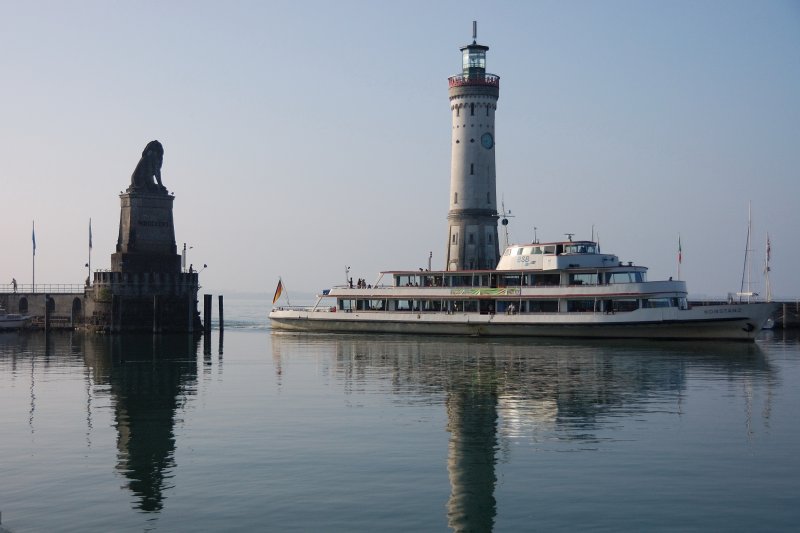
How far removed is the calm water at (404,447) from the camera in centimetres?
1952

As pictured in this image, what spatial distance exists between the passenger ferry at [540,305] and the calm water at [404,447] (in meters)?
13.9

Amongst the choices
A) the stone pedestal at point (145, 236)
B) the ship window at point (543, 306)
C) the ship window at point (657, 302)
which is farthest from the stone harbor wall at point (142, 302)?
the ship window at point (657, 302)

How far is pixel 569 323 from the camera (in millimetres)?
67875

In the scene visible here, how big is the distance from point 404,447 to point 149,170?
195 feet

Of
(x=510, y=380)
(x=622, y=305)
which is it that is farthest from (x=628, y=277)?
(x=510, y=380)

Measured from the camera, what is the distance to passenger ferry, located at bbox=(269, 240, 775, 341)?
211 feet

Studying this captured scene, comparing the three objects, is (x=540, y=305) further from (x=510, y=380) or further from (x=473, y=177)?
(x=510, y=380)

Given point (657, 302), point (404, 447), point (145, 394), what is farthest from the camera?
point (657, 302)

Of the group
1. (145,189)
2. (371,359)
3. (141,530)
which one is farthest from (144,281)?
(141,530)

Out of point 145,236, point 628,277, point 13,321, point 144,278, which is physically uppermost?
point 145,236

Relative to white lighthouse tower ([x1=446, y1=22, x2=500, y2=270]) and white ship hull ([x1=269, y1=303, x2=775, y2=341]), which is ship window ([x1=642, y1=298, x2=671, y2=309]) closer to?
white ship hull ([x1=269, y1=303, x2=775, y2=341])

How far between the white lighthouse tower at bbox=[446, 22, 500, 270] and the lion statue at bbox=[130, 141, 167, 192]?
25417 mm

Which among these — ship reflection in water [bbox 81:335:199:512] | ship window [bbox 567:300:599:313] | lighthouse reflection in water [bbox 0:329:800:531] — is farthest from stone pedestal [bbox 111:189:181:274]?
ship window [bbox 567:300:599:313]

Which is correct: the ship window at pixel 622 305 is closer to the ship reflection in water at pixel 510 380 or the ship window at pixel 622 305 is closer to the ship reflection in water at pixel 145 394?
the ship reflection in water at pixel 510 380
